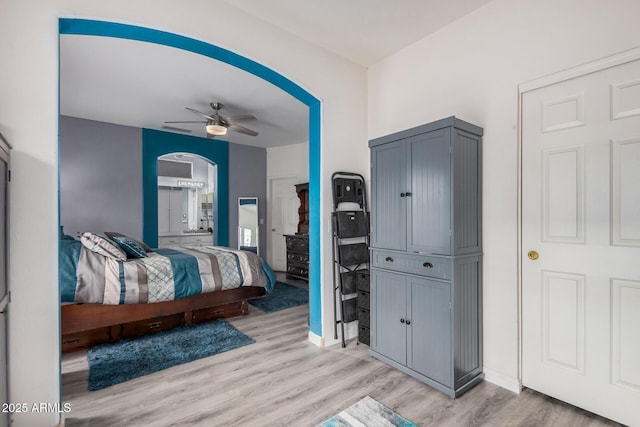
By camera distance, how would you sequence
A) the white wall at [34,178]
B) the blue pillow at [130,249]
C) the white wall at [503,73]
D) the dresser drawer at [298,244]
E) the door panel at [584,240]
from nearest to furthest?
the white wall at [34,178]
the door panel at [584,240]
the white wall at [503,73]
the blue pillow at [130,249]
the dresser drawer at [298,244]

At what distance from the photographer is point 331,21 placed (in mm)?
2604

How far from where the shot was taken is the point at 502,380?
2238 mm

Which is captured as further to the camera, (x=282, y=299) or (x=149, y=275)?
(x=282, y=299)

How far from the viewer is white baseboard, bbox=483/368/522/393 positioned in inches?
85.4

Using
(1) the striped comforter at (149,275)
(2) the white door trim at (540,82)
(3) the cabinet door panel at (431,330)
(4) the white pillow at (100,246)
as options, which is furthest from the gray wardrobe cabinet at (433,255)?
(4) the white pillow at (100,246)

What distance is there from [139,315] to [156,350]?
1.56 ft

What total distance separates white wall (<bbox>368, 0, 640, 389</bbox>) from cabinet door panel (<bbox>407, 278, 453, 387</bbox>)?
1.49ft

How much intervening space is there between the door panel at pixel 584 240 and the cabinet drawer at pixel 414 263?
607 millimetres

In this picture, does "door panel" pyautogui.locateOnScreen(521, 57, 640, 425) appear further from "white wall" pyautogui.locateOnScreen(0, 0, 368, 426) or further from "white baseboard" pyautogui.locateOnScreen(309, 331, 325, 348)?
"white wall" pyautogui.locateOnScreen(0, 0, 368, 426)

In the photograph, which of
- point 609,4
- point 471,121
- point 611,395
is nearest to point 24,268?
point 471,121

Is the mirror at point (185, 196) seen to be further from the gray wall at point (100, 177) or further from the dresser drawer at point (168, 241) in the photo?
the gray wall at point (100, 177)

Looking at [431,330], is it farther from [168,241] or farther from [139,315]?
[168,241]

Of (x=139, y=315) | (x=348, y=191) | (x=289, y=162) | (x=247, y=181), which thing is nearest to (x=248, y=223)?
(x=247, y=181)

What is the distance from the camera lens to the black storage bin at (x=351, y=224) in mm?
2963
